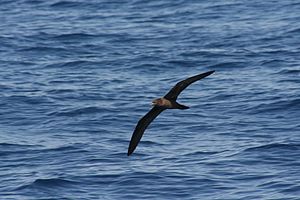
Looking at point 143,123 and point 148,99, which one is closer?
point 143,123

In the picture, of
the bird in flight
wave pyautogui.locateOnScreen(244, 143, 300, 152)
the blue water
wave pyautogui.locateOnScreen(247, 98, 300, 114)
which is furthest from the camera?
wave pyautogui.locateOnScreen(247, 98, 300, 114)

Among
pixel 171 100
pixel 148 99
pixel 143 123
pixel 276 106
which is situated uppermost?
pixel 171 100

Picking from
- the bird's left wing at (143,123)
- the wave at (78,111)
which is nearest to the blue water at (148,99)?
the wave at (78,111)

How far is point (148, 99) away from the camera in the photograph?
86.9 ft

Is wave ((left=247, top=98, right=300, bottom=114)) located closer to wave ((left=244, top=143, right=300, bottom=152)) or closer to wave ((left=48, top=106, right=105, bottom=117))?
wave ((left=244, top=143, right=300, bottom=152))

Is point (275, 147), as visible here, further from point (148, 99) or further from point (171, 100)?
point (171, 100)

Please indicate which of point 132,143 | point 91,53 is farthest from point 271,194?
point 91,53

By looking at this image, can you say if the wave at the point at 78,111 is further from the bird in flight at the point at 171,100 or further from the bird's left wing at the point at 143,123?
the bird in flight at the point at 171,100

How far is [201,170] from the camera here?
68.1 ft

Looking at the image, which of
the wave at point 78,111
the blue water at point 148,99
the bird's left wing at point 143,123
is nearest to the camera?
the bird's left wing at point 143,123

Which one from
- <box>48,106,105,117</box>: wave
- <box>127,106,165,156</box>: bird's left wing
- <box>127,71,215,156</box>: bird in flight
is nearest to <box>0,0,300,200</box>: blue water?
<box>48,106,105,117</box>: wave

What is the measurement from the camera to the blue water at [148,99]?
2047 cm

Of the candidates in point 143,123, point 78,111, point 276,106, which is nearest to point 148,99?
point 78,111

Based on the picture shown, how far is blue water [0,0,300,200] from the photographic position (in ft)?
67.2
